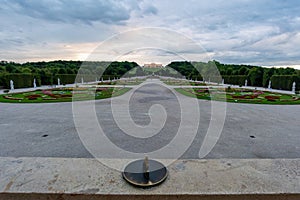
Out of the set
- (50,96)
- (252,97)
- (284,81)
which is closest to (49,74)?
(50,96)

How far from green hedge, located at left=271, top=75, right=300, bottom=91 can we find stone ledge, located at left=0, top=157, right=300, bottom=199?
81.5ft

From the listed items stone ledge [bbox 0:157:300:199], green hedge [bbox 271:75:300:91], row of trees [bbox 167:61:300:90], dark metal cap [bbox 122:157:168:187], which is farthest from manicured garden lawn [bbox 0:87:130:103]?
green hedge [bbox 271:75:300:91]

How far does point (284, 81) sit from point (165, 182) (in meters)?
27.2

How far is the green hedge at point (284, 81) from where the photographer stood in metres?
21.9

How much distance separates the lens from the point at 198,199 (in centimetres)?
180

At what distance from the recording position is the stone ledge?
5.98 feet

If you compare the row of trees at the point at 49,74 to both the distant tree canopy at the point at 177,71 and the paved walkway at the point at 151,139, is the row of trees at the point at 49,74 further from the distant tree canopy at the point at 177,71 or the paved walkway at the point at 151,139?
the paved walkway at the point at 151,139

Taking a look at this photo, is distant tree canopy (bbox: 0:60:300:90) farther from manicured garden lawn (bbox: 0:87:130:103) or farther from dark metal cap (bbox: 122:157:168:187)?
dark metal cap (bbox: 122:157:168:187)

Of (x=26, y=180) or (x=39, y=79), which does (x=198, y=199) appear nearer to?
(x=26, y=180)

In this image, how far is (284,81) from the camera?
916 inches

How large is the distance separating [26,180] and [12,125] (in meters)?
5.61

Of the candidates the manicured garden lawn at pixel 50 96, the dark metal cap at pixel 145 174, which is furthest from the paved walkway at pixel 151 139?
the manicured garden lawn at pixel 50 96

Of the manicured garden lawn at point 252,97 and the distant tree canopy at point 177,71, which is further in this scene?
the distant tree canopy at point 177,71

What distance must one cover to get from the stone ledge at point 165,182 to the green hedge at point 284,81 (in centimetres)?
2485
